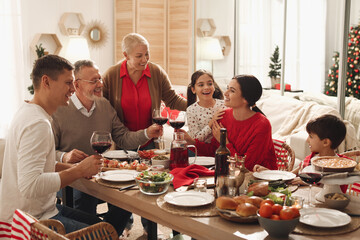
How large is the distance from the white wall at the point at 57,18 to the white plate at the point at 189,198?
14.9 feet

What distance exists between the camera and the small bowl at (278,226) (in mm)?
1440

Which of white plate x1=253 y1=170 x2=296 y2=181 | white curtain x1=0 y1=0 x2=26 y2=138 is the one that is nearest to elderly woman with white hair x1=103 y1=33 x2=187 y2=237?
white plate x1=253 y1=170 x2=296 y2=181

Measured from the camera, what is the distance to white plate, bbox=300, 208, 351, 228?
61.2 inches

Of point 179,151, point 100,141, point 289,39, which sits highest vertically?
point 289,39

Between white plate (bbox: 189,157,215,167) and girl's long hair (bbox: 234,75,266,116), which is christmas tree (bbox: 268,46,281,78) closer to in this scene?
girl's long hair (bbox: 234,75,266,116)

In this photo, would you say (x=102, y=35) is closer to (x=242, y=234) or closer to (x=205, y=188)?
(x=205, y=188)

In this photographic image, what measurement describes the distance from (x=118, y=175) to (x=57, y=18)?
14.9 ft

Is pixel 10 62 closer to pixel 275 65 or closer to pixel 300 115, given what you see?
pixel 275 65

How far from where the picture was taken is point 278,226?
4.74 ft

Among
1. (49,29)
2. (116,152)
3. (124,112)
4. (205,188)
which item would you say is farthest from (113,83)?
(49,29)

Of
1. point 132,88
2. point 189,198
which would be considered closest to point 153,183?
point 189,198

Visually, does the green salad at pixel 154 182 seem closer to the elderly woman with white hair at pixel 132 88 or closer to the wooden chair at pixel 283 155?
the wooden chair at pixel 283 155

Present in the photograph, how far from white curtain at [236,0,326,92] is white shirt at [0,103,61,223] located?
369 cm

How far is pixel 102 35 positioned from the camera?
6664 mm
